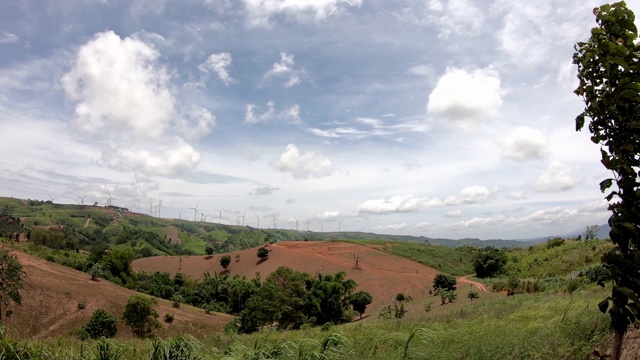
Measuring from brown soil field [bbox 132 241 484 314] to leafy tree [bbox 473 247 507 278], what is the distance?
4.22 meters

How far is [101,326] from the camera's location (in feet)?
121

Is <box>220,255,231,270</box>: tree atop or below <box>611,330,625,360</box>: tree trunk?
below

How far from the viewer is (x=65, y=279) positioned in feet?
158

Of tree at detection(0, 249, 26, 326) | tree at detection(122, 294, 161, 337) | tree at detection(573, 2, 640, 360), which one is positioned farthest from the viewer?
tree at detection(122, 294, 161, 337)

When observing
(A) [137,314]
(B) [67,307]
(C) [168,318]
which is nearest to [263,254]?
(C) [168,318]

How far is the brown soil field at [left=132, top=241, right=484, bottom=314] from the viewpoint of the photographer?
5812cm

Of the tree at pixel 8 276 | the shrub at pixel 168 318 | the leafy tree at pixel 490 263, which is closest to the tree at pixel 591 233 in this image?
the leafy tree at pixel 490 263

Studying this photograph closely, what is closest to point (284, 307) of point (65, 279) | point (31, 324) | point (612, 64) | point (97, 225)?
point (31, 324)

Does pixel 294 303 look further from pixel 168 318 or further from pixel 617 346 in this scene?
pixel 617 346

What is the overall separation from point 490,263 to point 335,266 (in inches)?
1024

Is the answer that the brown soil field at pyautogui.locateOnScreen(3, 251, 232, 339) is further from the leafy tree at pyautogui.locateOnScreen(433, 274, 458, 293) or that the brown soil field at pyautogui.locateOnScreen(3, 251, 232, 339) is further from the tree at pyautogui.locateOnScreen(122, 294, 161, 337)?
the leafy tree at pyautogui.locateOnScreen(433, 274, 458, 293)

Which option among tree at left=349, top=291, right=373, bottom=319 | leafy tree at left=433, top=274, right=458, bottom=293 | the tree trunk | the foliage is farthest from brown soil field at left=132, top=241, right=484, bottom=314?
the tree trunk

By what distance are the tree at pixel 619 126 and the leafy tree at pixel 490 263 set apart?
5723cm

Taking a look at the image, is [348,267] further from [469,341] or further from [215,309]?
[469,341]
